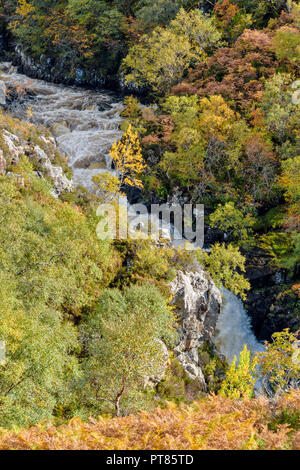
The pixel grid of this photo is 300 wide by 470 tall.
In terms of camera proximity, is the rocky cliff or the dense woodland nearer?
the dense woodland

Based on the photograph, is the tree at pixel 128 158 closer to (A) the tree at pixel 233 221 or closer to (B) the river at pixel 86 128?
(B) the river at pixel 86 128

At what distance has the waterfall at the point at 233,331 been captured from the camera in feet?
73.2

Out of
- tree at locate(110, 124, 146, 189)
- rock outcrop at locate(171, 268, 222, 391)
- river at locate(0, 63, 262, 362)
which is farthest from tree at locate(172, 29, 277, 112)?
rock outcrop at locate(171, 268, 222, 391)

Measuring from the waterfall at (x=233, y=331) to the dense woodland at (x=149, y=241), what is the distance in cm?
127

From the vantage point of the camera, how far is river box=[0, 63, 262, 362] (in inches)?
904

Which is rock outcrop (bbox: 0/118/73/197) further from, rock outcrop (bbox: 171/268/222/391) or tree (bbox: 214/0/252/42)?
tree (bbox: 214/0/252/42)

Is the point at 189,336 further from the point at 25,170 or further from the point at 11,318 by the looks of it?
the point at 25,170

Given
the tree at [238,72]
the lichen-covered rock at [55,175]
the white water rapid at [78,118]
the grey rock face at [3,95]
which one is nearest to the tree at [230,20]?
the tree at [238,72]

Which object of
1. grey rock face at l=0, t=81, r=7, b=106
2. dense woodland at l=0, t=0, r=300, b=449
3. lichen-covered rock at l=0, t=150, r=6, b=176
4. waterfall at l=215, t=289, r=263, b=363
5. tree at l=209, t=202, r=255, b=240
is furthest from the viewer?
grey rock face at l=0, t=81, r=7, b=106

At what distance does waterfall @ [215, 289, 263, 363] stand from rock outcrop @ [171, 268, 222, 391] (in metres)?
1.61

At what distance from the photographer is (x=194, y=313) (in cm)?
1942

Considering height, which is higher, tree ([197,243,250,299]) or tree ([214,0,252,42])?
tree ([214,0,252,42])

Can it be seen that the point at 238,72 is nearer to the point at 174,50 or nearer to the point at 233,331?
the point at 174,50

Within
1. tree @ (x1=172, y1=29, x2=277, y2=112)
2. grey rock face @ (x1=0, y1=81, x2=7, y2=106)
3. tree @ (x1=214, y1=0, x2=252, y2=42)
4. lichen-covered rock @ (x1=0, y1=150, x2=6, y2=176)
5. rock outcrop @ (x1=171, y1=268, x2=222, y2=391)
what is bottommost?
rock outcrop @ (x1=171, y1=268, x2=222, y2=391)
